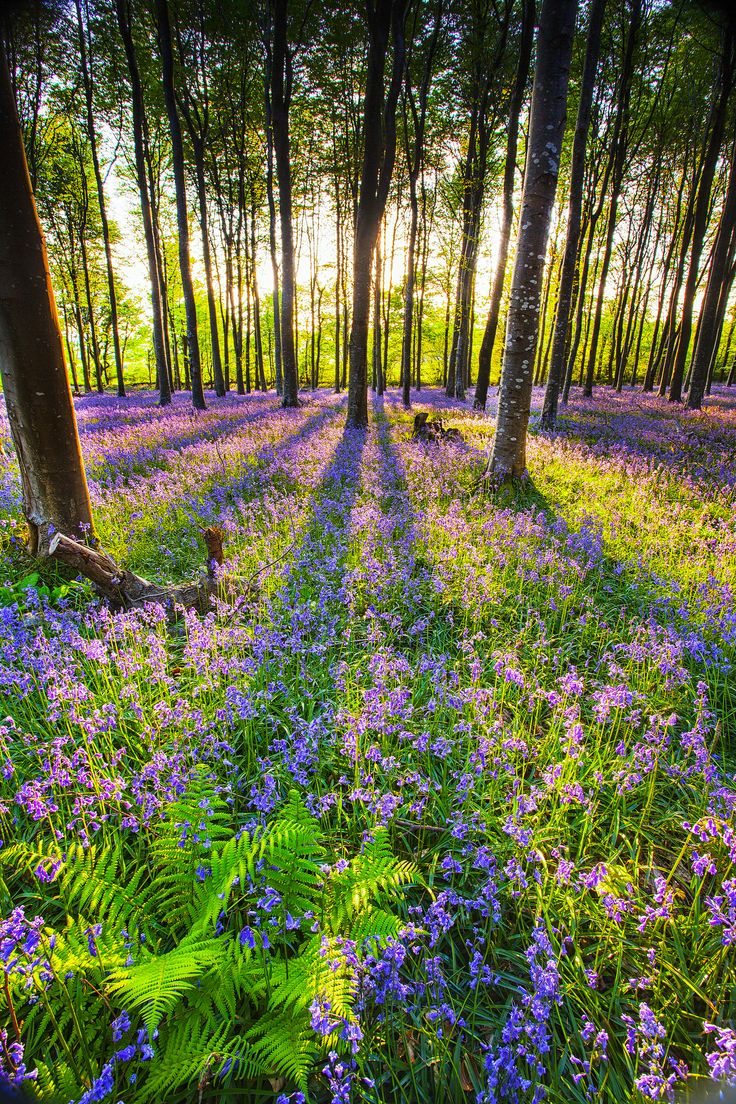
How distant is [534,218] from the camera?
290 inches

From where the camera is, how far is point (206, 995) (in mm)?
1712

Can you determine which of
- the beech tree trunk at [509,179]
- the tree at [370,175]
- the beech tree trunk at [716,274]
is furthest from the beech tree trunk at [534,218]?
the beech tree trunk at [716,274]

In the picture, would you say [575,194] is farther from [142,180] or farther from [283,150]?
[142,180]

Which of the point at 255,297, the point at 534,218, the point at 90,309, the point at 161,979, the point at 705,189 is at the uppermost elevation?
the point at 705,189

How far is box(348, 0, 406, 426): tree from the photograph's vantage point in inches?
496

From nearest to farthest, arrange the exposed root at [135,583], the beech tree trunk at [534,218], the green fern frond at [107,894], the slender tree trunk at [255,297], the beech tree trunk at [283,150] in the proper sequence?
the green fern frond at [107,894], the exposed root at [135,583], the beech tree trunk at [534,218], the beech tree trunk at [283,150], the slender tree trunk at [255,297]

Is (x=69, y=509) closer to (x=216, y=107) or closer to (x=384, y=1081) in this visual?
(x=384, y=1081)

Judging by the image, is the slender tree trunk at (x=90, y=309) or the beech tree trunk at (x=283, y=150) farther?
the slender tree trunk at (x=90, y=309)

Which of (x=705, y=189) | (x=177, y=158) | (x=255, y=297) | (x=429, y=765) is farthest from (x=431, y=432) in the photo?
(x=255, y=297)

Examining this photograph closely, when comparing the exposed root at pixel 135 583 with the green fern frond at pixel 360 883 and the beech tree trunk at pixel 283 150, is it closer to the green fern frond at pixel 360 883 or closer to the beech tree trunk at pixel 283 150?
the green fern frond at pixel 360 883

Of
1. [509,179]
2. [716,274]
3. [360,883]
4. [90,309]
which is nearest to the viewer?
[360,883]

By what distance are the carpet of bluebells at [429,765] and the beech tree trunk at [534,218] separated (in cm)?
158

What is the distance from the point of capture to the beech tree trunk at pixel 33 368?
172 inches

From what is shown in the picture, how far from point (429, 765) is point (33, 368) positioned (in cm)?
519
